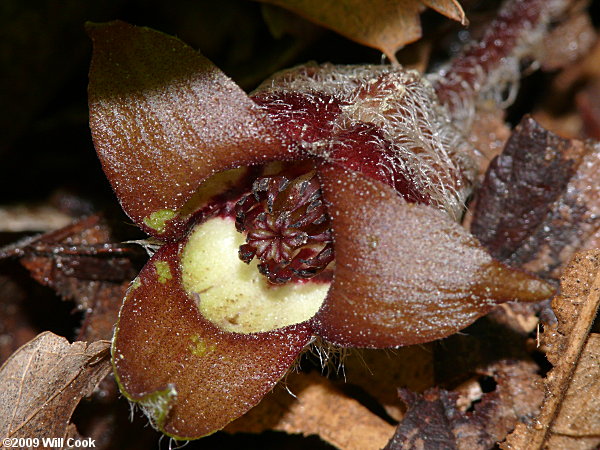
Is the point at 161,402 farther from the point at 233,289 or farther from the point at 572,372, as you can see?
the point at 572,372

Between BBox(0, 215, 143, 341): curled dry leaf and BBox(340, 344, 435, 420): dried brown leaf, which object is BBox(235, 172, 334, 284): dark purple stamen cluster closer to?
BBox(340, 344, 435, 420): dried brown leaf

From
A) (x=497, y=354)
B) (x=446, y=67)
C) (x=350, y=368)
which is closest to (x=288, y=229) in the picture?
(x=350, y=368)

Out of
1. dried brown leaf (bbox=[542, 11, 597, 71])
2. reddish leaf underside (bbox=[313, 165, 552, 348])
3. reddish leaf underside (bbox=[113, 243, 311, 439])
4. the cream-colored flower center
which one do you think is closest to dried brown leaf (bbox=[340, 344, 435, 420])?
the cream-colored flower center

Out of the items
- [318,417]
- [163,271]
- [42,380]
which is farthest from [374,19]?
[42,380]

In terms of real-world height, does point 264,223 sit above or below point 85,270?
above

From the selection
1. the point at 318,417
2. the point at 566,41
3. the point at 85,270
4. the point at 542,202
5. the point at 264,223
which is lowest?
the point at 318,417

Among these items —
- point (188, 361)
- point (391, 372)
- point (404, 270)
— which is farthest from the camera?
point (391, 372)

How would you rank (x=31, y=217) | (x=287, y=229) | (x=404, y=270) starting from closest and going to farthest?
(x=404, y=270) < (x=287, y=229) < (x=31, y=217)
